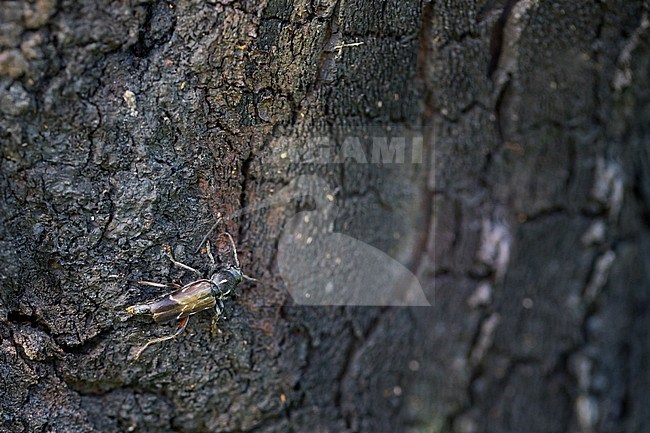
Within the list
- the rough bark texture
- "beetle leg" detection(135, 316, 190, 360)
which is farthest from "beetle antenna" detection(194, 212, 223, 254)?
"beetle leg" detection(135, 316, 190, 360)

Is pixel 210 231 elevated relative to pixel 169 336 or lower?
elevated

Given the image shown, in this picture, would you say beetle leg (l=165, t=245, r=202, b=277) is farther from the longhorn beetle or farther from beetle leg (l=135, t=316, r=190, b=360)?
beetle leg (l=135, t=316, r=190, b=360)

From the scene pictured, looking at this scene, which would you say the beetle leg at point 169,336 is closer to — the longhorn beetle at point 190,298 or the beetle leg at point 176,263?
the longhorn beetle at point 190,298

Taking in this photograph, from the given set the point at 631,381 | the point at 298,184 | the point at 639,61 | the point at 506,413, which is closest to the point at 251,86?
the point at 298,184

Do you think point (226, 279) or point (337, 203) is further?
point (337, 203)

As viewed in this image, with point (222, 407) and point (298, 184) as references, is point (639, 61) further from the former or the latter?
point (222, 407)

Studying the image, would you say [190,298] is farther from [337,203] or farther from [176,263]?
[337,203]

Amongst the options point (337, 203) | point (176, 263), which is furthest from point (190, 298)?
point (337, 203)
